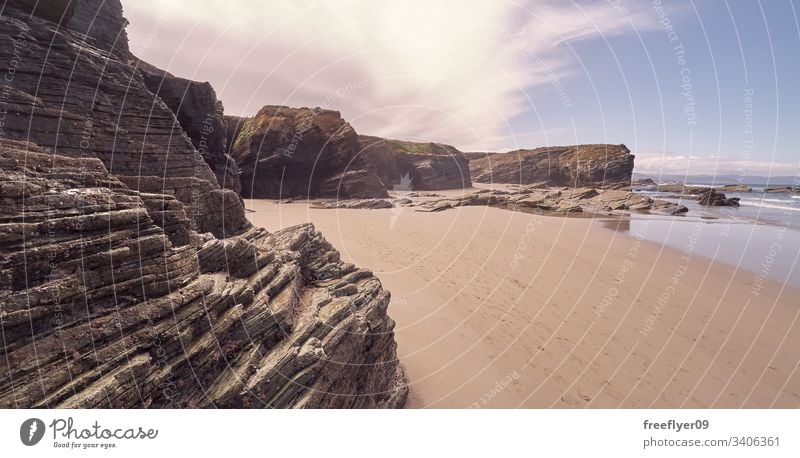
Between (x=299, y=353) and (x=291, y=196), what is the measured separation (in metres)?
46.0

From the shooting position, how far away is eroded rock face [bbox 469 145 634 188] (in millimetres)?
94875

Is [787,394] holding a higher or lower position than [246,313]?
lower

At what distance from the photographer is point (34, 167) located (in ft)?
17.1

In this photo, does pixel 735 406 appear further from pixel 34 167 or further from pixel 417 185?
pixel 417 185

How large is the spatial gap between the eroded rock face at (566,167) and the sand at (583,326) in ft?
273

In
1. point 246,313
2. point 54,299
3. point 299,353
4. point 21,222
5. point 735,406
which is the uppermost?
point 21,222

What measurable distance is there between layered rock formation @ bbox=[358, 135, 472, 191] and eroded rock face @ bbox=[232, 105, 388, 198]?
2315 cm

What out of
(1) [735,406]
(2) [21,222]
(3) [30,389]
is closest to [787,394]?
(1) [735,406]

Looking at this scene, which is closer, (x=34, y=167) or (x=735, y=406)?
(x=34, y=167)

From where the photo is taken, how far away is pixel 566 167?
107 meters

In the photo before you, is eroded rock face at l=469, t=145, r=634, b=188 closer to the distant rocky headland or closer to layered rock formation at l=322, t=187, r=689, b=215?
layered rock formation at l=322, t=187, r=689, b=215

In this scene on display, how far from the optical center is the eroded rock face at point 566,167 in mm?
94875

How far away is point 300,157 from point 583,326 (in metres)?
46.2

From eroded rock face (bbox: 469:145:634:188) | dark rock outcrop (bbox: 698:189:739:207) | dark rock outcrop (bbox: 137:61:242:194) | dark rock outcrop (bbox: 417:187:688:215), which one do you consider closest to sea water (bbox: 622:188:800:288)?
dark rock outcrop (bbox: 417:187:688:215)
